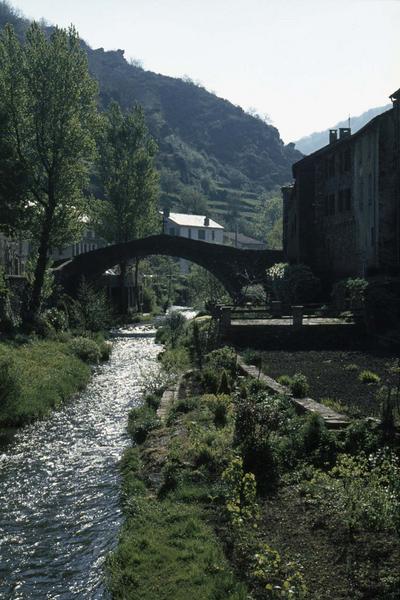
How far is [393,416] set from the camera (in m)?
12.9

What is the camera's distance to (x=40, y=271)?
3884cm

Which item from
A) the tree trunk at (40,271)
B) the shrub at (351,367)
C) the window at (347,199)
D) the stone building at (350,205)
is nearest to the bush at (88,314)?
the tree trunk at (40,271)

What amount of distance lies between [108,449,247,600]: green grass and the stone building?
31.0 metres

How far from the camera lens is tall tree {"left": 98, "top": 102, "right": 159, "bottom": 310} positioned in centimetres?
6338

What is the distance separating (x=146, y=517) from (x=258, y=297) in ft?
138

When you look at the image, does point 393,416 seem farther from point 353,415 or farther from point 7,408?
point 7,408

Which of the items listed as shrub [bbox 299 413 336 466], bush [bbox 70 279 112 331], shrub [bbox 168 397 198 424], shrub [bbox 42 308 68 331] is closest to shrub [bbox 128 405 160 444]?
shrub [bbox 168 397 198 424]

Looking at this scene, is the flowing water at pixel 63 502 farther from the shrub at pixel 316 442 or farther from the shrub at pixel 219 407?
the shrub at pixel 316 442

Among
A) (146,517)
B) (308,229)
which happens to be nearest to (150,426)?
(146,517)

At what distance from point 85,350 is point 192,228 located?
92361mm

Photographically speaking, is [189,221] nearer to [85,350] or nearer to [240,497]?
[85,350]

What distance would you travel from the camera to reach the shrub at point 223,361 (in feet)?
77.8

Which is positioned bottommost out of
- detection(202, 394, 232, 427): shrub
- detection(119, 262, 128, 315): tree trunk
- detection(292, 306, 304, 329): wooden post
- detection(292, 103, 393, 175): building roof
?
detection(202, 394, 232, 427): shrub

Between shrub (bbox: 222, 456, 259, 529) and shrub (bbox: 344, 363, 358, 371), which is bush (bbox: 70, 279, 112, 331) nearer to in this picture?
shrub (bbox: 344, 363, 358, 371)
